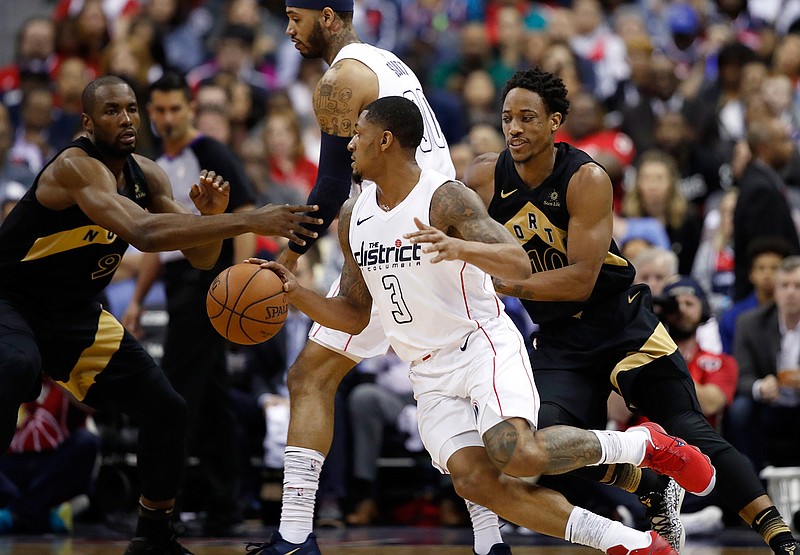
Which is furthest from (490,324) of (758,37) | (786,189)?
(758,37)

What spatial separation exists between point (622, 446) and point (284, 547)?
160 centimetres

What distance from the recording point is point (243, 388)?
371 inches

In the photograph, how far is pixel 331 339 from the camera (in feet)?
19.6

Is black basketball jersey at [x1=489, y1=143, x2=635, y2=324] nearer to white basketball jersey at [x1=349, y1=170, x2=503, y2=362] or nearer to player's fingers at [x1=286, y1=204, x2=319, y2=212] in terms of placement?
white basketball jersey at [x1=349, y1=170, x2=503, y2=362]

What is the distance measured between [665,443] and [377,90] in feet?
6.89

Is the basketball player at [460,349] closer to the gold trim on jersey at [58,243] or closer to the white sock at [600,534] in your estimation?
the white sock at [600,534]

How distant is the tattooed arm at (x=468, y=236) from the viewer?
16.1 feet

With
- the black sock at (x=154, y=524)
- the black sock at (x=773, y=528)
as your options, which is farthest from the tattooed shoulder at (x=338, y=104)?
the black sock at (x=773, y=528)

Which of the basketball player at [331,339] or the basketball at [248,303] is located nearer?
the basketball at [248,303]

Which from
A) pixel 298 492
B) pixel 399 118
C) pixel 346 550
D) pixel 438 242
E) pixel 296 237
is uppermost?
pixel 399 118

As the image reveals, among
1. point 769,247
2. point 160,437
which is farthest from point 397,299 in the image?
point 769,247

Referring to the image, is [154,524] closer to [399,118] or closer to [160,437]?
[160,437]

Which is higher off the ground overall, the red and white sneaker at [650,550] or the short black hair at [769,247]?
the short black hair at [769,247]

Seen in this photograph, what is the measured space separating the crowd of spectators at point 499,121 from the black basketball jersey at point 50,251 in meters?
2.93
